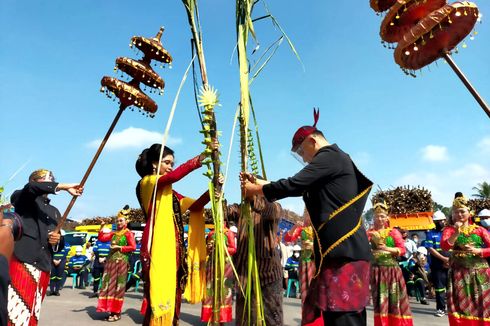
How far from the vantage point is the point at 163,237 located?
3320mm

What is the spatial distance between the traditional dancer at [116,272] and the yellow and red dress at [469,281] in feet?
17.7

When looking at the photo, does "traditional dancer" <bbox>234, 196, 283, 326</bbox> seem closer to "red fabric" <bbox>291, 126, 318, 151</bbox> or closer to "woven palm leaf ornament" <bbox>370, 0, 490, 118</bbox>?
"red fabric" <bbox>291, 126, 318, 151</bbox>

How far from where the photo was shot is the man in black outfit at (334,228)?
251cm

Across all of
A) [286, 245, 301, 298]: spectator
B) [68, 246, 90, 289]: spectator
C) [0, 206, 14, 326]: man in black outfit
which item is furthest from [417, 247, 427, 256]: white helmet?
[0, 206, 14, 326]: man in black outfit

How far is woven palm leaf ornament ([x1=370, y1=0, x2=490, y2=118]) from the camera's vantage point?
11.6 ft

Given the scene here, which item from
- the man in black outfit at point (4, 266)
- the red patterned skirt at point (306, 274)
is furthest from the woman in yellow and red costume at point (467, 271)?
the man in black outfit at point (4, 266)

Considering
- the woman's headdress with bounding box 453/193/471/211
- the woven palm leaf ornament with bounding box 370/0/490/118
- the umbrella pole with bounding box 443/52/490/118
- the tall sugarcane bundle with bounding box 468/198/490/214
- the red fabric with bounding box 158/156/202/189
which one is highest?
the tall sugarcane bundle with bounding box 468/198/490/214

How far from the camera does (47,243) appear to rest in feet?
13.0

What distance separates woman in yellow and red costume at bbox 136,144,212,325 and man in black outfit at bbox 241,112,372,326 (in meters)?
0.89

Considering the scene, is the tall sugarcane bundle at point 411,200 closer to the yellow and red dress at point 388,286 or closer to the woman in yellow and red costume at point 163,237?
the yellow and red dress at point 388,286

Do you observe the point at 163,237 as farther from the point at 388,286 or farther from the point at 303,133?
the point at 388,286

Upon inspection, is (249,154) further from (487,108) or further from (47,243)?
(47,243)

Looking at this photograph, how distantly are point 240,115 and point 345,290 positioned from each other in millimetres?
1405

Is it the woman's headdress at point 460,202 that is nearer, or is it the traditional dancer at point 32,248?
the traditional dancer at point 32,248
